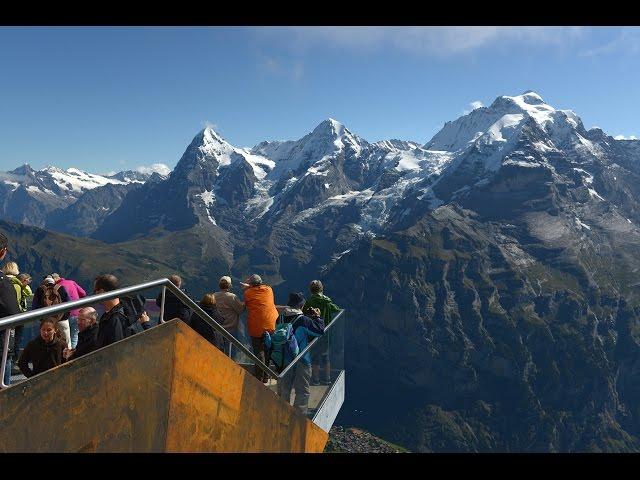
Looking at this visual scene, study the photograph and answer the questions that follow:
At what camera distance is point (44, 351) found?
280 inches

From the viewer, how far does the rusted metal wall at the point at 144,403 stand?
18.7 feet

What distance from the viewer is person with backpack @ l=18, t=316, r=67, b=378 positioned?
22.9 feet

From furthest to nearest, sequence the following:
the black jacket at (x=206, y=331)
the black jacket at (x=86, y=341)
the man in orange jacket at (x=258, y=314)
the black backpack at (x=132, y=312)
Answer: the man in orange jacket at (x=258, y=314)
the black jacket at (x=206, y=331)
the black backpack at (x=132, y=312)
the black jacket at (x=86, y=341)

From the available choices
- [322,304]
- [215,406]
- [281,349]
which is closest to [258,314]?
[281,349]

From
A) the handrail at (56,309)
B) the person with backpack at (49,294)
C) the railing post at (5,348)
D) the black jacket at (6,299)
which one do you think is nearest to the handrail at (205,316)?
the handrail at (56,309)

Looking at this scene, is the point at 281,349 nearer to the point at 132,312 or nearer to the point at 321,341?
the point at 321,341

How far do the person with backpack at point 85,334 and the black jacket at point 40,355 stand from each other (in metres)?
0.12

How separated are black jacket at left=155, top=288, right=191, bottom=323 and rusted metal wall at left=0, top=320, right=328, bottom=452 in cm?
37

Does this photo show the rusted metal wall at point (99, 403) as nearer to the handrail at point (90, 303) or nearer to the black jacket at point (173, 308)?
the black jacket at point (173, 308)

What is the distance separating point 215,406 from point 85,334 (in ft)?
8.73

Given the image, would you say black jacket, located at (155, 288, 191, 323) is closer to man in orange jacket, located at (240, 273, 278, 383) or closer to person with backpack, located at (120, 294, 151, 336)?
person with backpack, located at (120, 294, 151, 336)

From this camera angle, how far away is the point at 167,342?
7.84 m

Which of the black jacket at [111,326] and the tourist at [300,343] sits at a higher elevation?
Answer: the black jacket at [111,326]
